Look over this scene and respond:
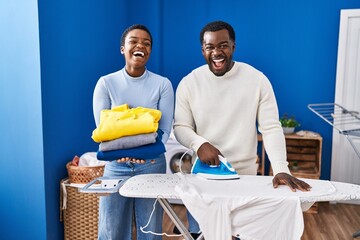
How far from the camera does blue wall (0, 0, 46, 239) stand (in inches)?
83.0

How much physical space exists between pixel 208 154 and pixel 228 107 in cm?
24

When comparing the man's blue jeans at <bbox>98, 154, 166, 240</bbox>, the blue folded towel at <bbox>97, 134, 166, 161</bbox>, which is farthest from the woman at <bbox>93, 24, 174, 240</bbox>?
the blue folded towel at <bbox>97, 134, 166, 161</bbox>

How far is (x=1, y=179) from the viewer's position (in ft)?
7.24

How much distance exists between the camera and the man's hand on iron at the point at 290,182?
125 cm

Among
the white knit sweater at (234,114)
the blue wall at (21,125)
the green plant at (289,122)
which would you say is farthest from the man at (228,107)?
the green plant at (289,122)

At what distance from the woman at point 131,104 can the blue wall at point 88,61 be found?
0.71m

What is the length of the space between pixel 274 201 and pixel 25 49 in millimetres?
1679

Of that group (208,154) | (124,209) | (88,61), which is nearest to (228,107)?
(208,154)

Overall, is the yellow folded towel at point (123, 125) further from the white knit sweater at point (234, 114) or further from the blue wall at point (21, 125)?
the blue wall at point (21, 125)

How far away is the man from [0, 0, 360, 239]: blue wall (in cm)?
108

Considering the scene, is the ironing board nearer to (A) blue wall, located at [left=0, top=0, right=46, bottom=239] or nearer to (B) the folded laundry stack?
(B) the folded laundry stack

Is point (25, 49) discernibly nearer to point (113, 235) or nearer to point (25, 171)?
point (25, 171)

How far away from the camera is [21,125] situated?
84.8 inches

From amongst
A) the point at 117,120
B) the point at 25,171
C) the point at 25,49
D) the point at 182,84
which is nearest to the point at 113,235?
the point at 117,120
